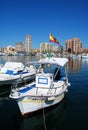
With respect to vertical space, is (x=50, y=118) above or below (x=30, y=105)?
below

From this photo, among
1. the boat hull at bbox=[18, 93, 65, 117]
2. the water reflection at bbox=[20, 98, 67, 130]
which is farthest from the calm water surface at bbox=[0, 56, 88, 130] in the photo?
the boat hull at bbox=[18, 93, 65, 117]

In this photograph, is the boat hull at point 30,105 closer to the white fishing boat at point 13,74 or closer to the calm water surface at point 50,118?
the calm water surface at point 50,118

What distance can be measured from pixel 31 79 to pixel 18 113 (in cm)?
1623

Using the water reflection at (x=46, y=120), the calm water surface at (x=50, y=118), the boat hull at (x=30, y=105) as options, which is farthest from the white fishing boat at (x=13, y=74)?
the boat hull at (x=30, y=105)

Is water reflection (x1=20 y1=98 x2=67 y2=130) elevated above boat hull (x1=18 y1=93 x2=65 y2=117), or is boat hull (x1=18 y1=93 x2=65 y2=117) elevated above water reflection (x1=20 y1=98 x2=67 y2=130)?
boat hull (x1=18 y1=93 x2=65 y2=117)

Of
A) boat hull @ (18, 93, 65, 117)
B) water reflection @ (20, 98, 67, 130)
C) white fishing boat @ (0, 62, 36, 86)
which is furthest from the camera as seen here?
white fishing boat @ (0, 62, 36, 86)

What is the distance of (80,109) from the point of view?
18188mm

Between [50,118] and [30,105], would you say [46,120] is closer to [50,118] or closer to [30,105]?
[50,118]

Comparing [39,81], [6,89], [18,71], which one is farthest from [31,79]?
[39,81]

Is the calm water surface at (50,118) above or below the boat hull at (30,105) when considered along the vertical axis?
below

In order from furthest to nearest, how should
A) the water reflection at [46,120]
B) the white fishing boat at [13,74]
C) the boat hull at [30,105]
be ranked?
the white fishing boat at [13,74] → the boat hull at [30,105] → the water reflection at [46,120]

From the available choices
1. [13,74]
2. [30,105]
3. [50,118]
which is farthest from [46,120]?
[13,74]

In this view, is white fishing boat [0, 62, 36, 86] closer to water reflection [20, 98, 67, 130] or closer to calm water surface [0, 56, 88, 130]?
calm water surface [0, 56, 88, 130]

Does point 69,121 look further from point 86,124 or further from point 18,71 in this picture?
point 18,71
